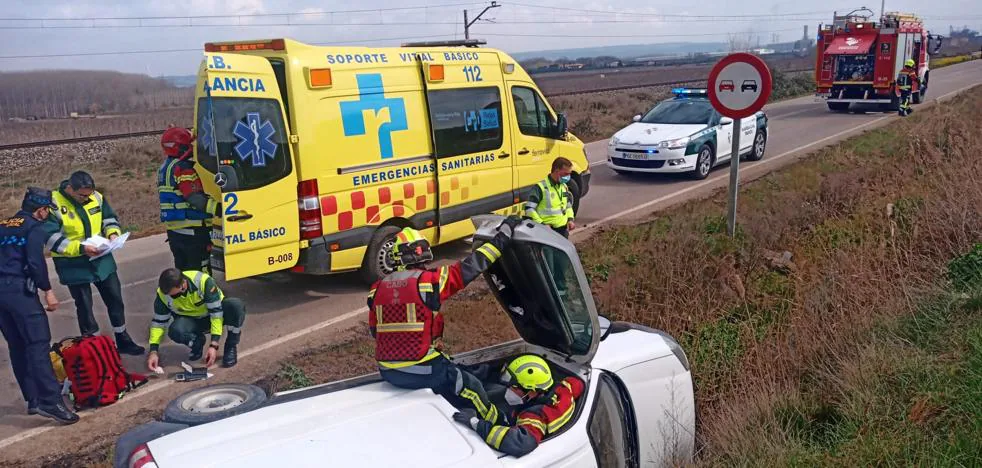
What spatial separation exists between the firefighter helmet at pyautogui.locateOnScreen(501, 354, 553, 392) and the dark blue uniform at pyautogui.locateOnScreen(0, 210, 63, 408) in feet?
12.0

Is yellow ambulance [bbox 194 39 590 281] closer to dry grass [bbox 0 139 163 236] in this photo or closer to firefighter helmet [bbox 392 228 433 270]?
firefighter helmet [bbox 392 228 433 270]

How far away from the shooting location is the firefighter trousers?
135 inches

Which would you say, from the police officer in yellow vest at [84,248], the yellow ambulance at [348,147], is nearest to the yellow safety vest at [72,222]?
the police officer in yellow vest at [84,248]

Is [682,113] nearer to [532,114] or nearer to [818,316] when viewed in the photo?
[532,114]

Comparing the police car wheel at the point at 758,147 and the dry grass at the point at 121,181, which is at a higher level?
the police car wheel at the point at 758,147

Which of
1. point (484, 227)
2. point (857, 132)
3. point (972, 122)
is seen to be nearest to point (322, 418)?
point (484, 227)

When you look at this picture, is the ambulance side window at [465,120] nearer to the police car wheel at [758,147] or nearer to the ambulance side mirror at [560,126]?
the ambulance side mirror at [560,126]

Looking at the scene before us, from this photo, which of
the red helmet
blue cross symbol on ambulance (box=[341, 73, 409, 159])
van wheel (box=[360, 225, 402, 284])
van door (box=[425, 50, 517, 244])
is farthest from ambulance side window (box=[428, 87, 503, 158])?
the red helmet

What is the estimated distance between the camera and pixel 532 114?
32.2 ft

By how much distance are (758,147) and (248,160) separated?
12.1m

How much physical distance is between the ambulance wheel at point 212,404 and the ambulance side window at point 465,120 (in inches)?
209

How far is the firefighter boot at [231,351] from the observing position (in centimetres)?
626

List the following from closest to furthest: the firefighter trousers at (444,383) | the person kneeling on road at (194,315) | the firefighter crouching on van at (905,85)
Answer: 1. the firefighter trousers at (444,383)
2. the person kneeling on road at (194,315)
3. the firefighter crouching on van at (905,85)

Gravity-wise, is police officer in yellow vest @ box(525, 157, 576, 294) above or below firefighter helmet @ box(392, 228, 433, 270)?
below
